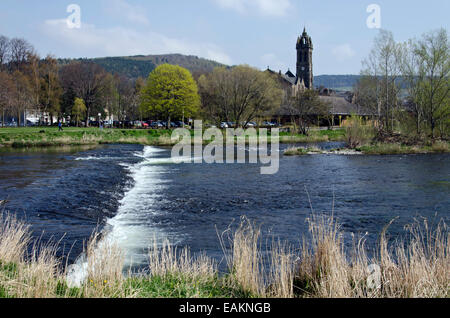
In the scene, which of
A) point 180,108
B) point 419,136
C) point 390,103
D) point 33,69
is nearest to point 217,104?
point 180,108

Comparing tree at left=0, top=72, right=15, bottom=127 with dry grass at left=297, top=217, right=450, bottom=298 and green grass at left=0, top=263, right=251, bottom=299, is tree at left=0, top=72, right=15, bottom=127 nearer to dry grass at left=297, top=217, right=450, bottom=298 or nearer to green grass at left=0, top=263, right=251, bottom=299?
green grass at left=0, top=263, right=251, bottom=299

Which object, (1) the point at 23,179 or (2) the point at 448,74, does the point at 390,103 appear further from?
(1) the point at 23,179

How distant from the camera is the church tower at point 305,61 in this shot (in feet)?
537

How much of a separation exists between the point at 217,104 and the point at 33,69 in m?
46.1

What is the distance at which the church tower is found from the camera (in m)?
164

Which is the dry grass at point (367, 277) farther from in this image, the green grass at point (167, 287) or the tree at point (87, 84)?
the tree at point (87, 84)

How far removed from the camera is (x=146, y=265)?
9.81 m

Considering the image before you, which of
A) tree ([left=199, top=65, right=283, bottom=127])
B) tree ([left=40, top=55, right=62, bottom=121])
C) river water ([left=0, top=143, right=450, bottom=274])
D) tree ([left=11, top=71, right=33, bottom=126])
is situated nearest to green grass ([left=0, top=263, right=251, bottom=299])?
river water ([left=0, top=143, right=450, bottom=274])

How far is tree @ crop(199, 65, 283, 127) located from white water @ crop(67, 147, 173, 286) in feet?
142

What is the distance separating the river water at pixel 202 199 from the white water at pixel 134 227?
4 centimetres
